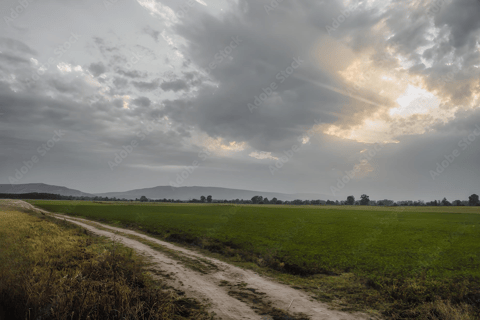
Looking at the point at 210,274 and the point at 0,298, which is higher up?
the point at 0,298

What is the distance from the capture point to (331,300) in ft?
36.6

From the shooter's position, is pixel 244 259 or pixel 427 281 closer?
pixel 427 281

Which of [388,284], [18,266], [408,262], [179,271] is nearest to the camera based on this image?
[18,266]

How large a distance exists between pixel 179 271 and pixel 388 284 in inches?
510

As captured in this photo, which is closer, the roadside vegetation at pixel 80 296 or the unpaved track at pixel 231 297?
the roadside vegetation at pixel 80 296

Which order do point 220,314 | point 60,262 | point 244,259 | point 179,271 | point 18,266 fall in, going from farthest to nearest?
Answer: point 244,259 → point 179,271 → point 60,262 → point 18,266 → point 220,314

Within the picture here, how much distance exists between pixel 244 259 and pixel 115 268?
10872 mm

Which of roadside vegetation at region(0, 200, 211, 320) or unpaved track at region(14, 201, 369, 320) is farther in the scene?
unpaved track at region(14, 201, 369, 320)

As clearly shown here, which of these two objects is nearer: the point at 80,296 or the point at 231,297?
the point at 80,296

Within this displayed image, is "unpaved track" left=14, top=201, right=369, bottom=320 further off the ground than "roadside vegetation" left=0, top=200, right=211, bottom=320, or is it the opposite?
"roadside vegetation" left=0, top=200, right=211, bottom=320

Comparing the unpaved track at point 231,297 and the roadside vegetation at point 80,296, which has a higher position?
the roadside vegetation at point 80,296

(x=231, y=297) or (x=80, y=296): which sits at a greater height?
(x=80, y=296)

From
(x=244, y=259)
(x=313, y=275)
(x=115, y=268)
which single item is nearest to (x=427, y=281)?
(x=313, y=275)

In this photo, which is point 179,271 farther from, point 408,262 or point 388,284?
point 408,262
